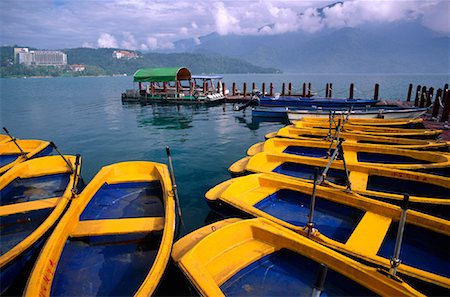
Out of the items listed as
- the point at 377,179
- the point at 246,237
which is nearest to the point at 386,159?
the point at 377,179

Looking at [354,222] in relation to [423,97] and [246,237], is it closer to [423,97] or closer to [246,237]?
[246,237]

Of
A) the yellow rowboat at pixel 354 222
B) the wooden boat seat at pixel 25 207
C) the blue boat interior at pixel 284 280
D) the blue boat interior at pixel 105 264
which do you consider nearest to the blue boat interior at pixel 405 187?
the yellow rowboat at pixel 354 222

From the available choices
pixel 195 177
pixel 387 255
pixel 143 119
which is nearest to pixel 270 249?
pixel 387 255

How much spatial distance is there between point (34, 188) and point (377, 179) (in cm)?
1021

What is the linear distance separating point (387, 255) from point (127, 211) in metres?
5.61

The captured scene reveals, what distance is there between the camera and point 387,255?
471 cm

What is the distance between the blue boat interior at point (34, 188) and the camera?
743 centimetres

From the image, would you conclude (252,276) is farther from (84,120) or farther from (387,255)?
(84,120)

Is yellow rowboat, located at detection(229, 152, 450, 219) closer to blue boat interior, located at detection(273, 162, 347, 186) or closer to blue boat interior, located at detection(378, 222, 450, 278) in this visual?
blue boat interior, located at detection(273, 162, 347, 186)

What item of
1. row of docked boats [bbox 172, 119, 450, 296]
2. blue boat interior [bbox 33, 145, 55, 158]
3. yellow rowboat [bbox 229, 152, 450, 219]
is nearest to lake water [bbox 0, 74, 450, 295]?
row of docked boats [bbox 172, 119, 450, 296]

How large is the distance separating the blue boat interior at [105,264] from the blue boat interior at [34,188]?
11.0ft

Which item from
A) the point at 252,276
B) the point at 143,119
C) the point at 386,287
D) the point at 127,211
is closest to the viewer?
the point at 386,287

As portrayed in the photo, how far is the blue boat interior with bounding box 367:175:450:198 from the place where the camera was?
6.69 metres

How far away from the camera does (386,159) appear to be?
9180 millimetres
